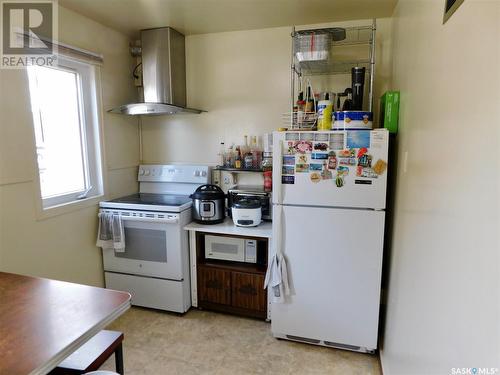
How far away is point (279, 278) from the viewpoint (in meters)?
2.10

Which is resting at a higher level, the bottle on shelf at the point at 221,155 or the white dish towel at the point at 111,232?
the bottle on shelf at the point at 221,155

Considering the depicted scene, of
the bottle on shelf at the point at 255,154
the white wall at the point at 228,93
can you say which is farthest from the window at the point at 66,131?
the bottle on shelf at the point at 255,154

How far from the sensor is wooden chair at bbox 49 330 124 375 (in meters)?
1.23

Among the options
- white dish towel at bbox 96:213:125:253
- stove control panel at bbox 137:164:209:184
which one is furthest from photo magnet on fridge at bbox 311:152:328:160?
white dish towel at bbox 96:213:125:253

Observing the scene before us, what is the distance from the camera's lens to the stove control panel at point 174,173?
2.89 metres

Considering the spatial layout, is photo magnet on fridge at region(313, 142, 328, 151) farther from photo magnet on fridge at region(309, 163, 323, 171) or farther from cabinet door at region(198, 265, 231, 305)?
cabinet door at region(198, 265, 231, 305)

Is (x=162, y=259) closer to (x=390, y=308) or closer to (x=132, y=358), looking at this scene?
(x=132, y=358)

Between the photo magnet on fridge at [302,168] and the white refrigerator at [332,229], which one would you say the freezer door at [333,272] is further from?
the photo magnet on fridge at [302,168]

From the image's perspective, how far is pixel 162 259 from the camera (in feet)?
8.21

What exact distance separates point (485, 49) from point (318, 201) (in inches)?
50.8

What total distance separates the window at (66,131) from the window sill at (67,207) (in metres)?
0.05

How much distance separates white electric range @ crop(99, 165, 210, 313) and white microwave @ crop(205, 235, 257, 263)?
0.19 meters

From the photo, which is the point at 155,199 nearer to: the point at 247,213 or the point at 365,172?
the point at 247,213

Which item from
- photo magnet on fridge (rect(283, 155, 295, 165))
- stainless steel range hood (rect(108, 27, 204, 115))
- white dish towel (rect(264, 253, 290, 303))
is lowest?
white dish towel (rect(264, 253, 290, 303))
